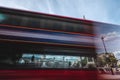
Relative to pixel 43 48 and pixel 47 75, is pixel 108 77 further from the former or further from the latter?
pixel 43 48

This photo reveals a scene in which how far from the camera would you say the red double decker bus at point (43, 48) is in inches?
140

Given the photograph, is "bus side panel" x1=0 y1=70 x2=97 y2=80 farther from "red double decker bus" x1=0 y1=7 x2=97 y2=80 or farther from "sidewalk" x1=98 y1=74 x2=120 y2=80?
"sidewalk" x1=98 y1=74 x2=120 y2=80

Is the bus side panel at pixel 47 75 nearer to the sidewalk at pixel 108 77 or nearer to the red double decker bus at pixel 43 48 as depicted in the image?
the red double decker bus at pixel 43 48

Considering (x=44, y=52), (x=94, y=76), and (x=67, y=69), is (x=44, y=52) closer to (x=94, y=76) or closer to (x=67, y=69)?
(x=67, y=69)

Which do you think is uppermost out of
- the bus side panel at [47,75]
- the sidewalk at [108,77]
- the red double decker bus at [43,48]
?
the red double decker bus at [43,48]

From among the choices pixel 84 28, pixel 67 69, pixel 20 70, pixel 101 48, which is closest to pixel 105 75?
pixel 101 48

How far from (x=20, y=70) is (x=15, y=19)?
53.4 inches

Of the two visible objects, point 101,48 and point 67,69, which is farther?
point 101,48

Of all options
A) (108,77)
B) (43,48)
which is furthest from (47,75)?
(108,77)

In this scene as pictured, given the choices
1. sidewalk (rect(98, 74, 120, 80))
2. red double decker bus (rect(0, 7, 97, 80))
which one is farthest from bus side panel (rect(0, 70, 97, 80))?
sidewalk (rect(98, 74, 120, 80))

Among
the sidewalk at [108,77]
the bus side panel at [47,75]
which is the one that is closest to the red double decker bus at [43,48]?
the bus side panel at [47,75]

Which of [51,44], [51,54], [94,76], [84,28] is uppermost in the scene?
[84,28]

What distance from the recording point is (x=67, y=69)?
3.96m

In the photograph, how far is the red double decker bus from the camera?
357 centimetres
